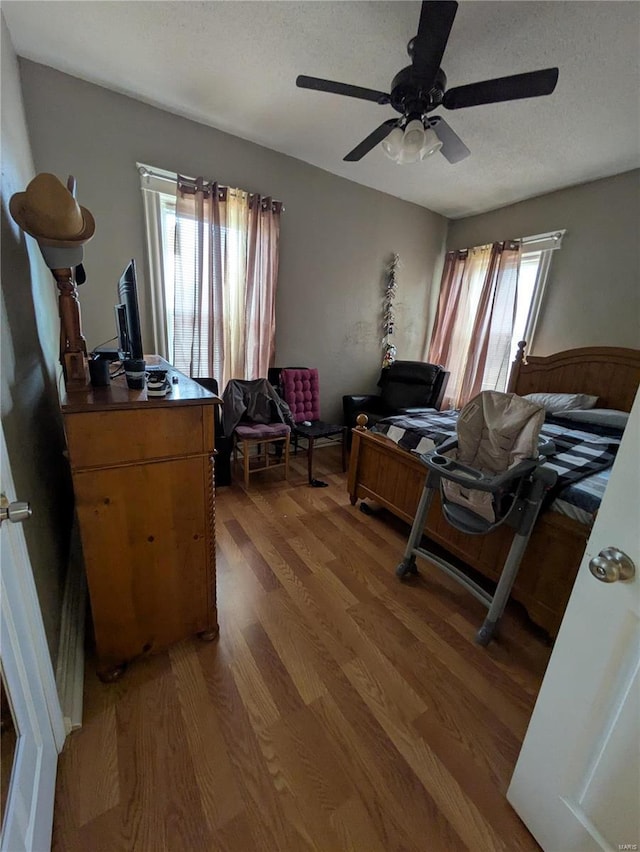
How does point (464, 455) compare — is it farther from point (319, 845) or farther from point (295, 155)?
point (295, 155)

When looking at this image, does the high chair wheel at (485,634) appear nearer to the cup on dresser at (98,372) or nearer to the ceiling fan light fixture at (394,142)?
the cup on dresser at (98,372)

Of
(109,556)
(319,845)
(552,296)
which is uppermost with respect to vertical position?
(552,296)

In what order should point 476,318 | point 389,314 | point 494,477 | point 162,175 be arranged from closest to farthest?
point 494,477
point 162,175
point 476,318
point 389,314

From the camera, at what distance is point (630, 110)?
214cm

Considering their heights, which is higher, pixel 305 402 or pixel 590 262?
pixel 590 262

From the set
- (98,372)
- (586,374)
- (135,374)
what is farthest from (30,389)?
(586,374)

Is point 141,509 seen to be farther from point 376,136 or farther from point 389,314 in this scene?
point 389,314

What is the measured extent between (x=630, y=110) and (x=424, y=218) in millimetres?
2144

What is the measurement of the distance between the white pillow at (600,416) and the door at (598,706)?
96.2 inches

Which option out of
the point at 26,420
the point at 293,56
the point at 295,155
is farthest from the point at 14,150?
the point at 295,155

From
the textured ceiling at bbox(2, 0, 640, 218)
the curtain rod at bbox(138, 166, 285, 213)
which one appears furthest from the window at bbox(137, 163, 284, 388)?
the textured ceiling at bbox(2, 0, 640, 218)

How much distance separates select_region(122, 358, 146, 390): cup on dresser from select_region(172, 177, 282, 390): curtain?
1.75 metres

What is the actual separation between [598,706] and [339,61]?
2999mm

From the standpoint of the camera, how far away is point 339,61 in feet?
6.27
